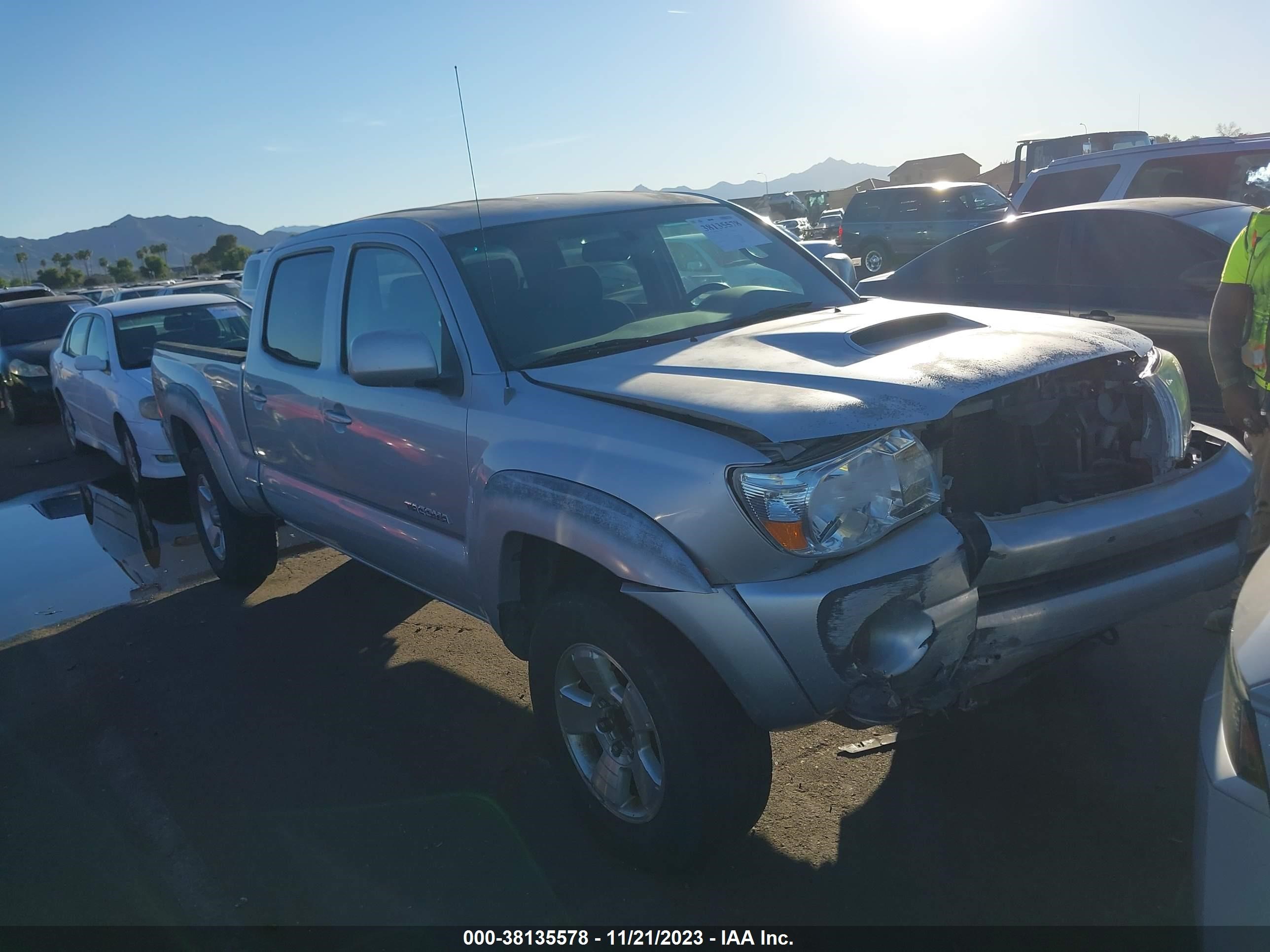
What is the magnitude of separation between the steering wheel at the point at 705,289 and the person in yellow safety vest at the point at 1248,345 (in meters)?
2.10

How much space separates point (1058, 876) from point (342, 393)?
309 centimetres

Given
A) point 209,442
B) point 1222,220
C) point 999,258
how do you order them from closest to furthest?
point 209,442 → point 1222,220 → point 999,258

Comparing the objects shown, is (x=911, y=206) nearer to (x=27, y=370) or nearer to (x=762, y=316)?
(x=27, y=370)

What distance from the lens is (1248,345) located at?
14.1 ft

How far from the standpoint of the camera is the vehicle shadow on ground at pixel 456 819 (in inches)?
116

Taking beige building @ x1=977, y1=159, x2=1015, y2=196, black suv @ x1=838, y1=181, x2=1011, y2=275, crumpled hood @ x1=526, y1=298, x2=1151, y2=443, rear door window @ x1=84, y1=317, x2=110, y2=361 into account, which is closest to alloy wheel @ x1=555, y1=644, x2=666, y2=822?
crumpled hood @ x1=526, y1=298, x2=1151, y2=443

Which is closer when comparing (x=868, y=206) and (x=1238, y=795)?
(x=1238, y=795)

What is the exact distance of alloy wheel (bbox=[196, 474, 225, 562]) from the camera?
6.07 m

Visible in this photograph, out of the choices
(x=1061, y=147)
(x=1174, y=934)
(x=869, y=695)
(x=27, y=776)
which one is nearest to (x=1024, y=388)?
(x=869, y=695)

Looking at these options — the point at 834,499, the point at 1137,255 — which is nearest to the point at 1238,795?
the point at 834,499

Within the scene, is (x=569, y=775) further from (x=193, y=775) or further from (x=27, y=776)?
(x=27, y=776)

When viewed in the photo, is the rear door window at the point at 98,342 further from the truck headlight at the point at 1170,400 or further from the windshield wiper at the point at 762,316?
the truck headlight at the point at 1170,400

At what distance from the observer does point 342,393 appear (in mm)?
4199

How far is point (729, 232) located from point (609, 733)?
234cm
